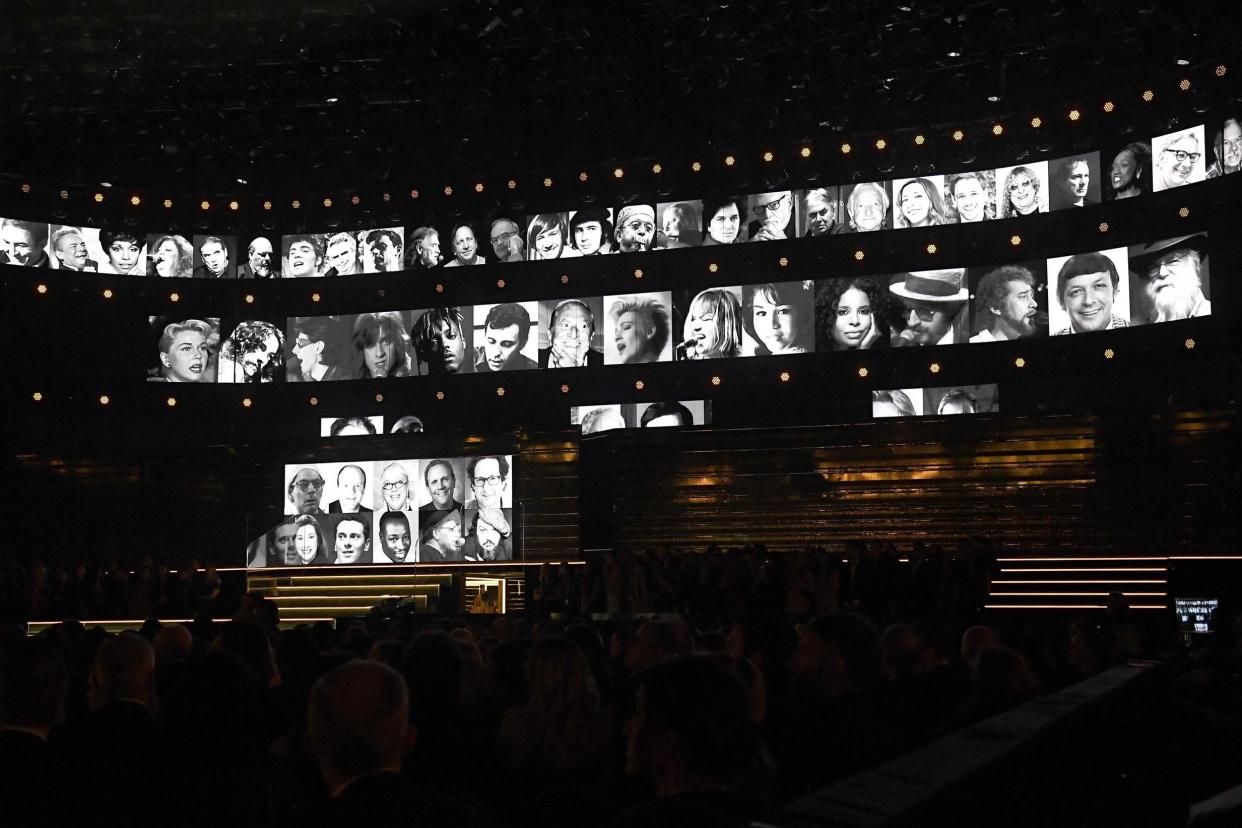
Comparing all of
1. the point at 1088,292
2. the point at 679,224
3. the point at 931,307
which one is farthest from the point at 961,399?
the point at 679,224

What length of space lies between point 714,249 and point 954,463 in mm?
5990

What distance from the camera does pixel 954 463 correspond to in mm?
18531

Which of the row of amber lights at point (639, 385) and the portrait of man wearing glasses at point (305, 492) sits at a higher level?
the row of amber lights at point (639, 385)

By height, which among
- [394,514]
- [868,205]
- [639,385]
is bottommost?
[394,514]

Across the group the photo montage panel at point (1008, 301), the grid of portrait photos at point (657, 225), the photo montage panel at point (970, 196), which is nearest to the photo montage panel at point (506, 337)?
the grid of portrait photos at point (657, 225)

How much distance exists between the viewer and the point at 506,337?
73.8 feet

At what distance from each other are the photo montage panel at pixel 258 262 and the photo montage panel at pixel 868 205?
1125 cm

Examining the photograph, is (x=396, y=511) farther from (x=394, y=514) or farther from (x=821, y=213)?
(x=821, y=213)

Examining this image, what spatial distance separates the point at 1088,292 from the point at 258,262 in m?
15.5

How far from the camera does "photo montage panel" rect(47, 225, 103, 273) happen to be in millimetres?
22328

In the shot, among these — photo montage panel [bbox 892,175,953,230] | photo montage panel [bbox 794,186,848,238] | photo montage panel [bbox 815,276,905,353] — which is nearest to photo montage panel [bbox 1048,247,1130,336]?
photo montage panel [bbox 892,175,953,230]

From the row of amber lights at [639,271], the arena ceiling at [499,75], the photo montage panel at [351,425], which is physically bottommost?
the photo montage panel at [351,425]

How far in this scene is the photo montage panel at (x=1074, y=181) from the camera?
1934 cm

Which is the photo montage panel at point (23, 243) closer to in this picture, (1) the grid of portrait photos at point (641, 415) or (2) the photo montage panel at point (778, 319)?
(1) the grid of portrait photos at point (641, 415)
